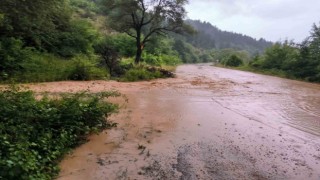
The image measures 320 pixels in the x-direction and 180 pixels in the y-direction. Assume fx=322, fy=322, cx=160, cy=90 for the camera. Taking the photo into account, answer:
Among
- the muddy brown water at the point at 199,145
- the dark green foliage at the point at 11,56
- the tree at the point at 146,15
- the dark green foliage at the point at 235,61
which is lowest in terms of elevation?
the dark green foliage at the point at 235,61

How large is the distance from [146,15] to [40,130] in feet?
74.5

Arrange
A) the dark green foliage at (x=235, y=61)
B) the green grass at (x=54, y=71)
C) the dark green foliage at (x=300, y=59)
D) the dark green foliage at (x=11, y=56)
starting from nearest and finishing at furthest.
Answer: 1. the dark green foliage at (x=11, y=56)
2. the green grass at (x=54, y=71)
3. the dark green foliage at (x=300, y=59)
4. the dark green foliage at (x=235, y=61)

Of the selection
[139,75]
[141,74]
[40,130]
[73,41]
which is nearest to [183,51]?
[73,41]

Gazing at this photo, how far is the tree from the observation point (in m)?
25.7

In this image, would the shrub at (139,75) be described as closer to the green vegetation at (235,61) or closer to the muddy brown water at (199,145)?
the muddy brown water at (199,145)

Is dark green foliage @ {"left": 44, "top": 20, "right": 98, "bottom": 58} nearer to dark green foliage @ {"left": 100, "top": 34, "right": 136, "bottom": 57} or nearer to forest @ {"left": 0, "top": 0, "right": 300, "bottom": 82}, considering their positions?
forest @ {"left": 0, "top": 0, "right": 300, "bottom": 82}

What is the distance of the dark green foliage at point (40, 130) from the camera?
13.7 ft

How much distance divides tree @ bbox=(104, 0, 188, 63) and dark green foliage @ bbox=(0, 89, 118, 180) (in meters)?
19.8

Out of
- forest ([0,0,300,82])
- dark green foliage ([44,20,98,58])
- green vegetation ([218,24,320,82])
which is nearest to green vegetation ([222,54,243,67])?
green vegetation ([218,24,320,82])

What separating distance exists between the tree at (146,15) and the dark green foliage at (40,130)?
19760mm

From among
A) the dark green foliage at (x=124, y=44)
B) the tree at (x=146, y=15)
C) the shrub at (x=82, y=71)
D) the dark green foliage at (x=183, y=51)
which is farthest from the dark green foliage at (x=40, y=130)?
the dark green foliage at (x=183, y=51)

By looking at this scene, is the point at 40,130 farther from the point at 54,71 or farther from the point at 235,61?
the point at 235,61

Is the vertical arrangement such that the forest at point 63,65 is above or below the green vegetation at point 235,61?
above

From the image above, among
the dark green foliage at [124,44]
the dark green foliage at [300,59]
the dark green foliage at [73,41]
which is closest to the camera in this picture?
the dark green foliage at [73,41]
